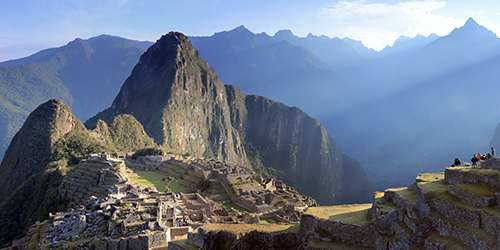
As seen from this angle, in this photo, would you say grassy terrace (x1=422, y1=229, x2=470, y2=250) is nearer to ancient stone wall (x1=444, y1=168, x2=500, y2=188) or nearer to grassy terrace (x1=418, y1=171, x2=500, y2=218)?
grassy terrace (x1=418, y1=171, x2=500, y2=218)

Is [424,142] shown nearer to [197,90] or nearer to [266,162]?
[266,162]

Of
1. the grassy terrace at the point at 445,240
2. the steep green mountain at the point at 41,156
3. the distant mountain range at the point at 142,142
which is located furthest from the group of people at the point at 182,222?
the steep green mountain at the point at 41,156

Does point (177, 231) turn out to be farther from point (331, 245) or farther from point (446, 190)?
point (446, 190)

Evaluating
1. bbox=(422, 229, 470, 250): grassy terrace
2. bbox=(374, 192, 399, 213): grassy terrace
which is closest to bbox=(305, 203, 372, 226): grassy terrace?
bbox=(374, 192, 399, 213): grassy terrace

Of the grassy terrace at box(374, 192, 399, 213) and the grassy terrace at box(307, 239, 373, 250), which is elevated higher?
the grassy terrace at box(374, 192, 399, 213)

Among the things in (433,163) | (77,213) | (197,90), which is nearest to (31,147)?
(77,213)

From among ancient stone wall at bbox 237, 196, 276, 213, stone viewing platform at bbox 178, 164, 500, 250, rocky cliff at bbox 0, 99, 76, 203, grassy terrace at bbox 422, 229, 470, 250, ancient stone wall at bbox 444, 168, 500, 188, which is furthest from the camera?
rocky cliff at bbox 0, 99, 76, 203
